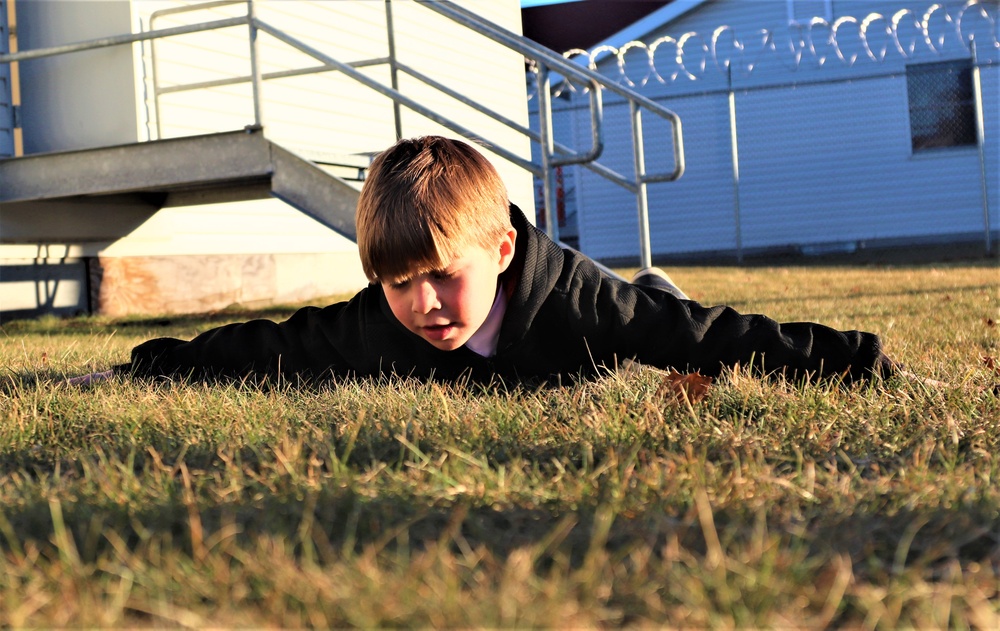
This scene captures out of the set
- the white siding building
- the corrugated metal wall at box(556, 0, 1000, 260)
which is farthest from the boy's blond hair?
the corrugated metal wall at box(556, 0, 1000, 260)

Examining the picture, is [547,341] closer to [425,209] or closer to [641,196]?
[425,209]

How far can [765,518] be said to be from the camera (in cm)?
157

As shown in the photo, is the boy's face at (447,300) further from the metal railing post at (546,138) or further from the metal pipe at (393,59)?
the metal pipe at (393,59)

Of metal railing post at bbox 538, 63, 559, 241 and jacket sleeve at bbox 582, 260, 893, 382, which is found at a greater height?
metal railing post at bbox 538, 63, 559, 241

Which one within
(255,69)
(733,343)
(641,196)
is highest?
(255,69)

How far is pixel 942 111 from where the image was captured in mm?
19109

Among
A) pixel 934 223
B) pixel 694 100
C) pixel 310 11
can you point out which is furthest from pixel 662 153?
pixel 310 11

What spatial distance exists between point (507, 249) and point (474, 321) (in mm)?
350

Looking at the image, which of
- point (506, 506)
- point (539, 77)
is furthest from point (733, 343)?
point (539, 77)

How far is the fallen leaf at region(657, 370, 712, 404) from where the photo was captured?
2677mm

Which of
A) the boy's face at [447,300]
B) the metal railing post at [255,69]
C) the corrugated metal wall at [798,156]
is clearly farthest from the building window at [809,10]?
the boy's face at [447,300]

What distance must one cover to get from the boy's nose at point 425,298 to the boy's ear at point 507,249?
0.42m

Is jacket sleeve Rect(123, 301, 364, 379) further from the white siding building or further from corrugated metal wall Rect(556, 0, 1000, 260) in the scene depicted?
corrugated metal wall Rect(556, 0, 1000, 260)

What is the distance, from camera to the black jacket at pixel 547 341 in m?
3.13
